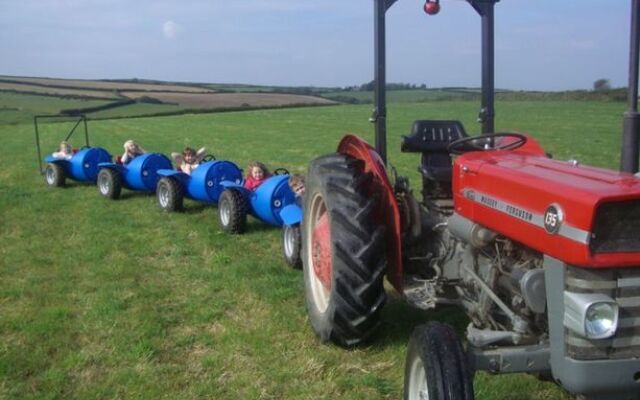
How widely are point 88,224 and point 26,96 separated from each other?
4028 centimetres

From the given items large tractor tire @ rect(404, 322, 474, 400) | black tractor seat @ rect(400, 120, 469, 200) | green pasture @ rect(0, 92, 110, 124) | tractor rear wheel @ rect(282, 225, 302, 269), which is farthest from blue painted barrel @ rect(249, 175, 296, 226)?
green pasture @ rect(0, 92, 110, 124)

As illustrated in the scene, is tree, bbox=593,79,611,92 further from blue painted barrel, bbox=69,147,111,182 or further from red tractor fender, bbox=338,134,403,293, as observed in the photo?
blue painted barrel, bbox=69,147,111,182

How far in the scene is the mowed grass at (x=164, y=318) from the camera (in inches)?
146

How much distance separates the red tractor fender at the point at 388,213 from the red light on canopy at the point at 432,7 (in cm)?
86

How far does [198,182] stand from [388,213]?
4651 mm

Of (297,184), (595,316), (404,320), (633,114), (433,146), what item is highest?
(633,114)

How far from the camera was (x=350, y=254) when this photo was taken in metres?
3.72

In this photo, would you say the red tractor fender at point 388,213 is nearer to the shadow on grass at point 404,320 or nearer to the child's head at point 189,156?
the shadow on grass at point 404,320

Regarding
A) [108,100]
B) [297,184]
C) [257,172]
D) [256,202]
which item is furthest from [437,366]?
[108,100]

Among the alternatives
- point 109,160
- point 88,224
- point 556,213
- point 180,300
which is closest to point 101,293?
point 180,300

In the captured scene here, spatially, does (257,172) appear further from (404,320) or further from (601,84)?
(601,84)

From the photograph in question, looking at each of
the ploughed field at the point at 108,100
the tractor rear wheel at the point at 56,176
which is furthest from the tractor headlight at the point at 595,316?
the ploughed field at the point at 108,100

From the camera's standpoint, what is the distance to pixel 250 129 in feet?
87.5

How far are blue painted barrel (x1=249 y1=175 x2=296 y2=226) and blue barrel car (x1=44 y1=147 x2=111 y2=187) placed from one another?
14.1 ft
